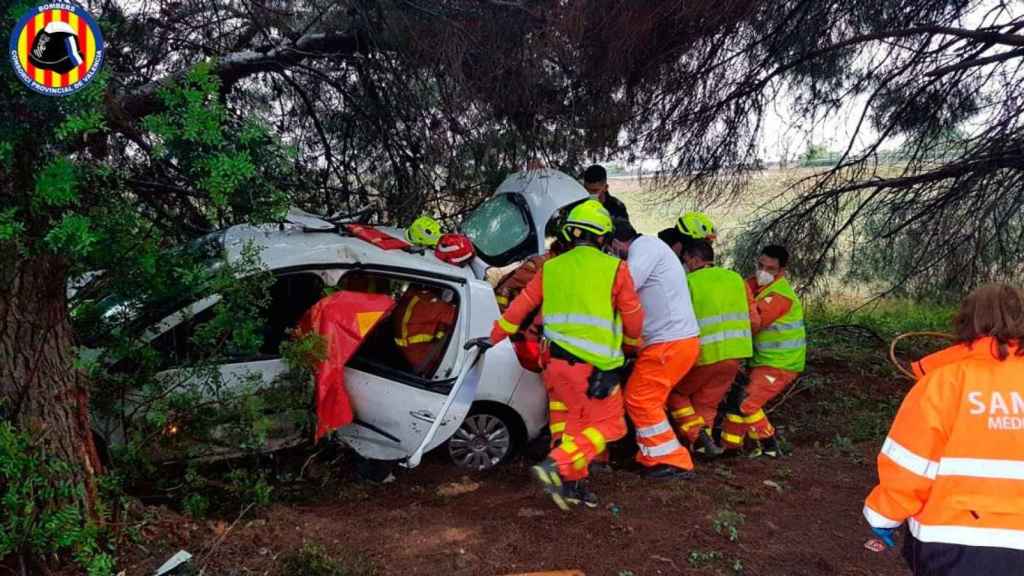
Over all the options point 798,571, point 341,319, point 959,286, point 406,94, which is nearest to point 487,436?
point 341,319

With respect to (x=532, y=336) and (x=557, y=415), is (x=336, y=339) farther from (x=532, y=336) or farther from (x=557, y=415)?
(x=557, y=415)

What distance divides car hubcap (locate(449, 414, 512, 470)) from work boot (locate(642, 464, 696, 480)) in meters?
1.05

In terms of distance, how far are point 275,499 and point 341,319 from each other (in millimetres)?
1128

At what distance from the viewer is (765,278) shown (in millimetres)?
6031

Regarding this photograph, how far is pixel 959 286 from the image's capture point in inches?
324

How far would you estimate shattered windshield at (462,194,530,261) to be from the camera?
234 inches

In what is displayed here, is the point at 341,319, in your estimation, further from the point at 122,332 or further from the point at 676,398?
the point at 676,398

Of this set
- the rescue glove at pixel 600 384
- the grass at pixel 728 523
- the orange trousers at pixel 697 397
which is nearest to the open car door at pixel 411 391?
the rescue glove at pixel 600 384

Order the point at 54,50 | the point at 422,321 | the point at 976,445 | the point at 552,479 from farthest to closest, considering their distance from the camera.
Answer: the point at 422,321 < the point at 552,479 < the point at 54,50 < the point at 976,445

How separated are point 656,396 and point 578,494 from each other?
2.99 ft

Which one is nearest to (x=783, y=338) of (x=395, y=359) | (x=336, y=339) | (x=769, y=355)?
(x=769, y=355)

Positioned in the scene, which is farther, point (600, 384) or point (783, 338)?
point (783, 338)

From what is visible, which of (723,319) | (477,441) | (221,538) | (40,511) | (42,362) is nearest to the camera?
(40,511)

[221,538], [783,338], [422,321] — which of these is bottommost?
[221,538]
